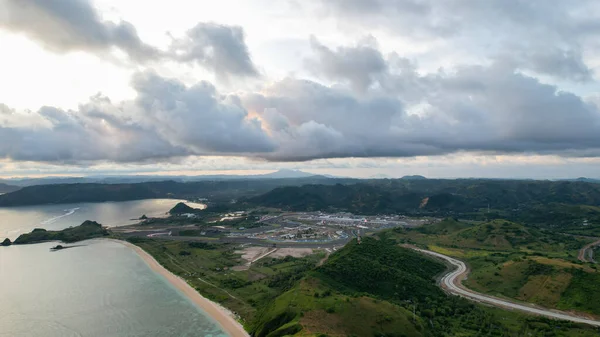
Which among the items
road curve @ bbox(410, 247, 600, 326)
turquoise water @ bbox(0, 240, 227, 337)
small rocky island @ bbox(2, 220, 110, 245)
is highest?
road curve @ bbox(410, 247, 600, 326)

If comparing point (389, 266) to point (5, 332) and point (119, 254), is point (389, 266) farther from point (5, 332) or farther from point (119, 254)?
point (119, 254)

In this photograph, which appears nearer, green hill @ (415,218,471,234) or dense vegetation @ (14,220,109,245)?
dense vegetation @ (14,220,109,245)

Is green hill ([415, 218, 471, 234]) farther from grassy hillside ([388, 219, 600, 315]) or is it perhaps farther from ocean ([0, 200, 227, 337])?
ocean ([0, 200, 227, 337])

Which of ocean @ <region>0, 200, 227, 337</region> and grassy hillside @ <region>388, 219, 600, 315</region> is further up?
grassy hillside @ <region>388, 219, 600, 315</region>

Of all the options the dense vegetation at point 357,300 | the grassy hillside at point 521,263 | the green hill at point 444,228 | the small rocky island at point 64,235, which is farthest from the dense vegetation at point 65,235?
the green hill at point 444,228

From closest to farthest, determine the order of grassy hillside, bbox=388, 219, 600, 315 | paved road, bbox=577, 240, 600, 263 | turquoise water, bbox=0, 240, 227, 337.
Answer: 1. turquoise water, bbox=0, 240, 227, 337
2. grassy hillside, bbox=388, 219, 600, 315
3. paved road, bbox=577, 240, 600, 263

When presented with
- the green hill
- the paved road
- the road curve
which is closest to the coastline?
the road curve

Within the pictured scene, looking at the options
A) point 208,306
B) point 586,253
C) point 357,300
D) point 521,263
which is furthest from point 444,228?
point 208,306
